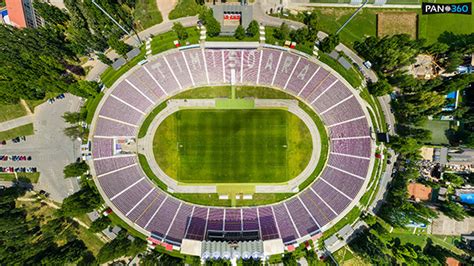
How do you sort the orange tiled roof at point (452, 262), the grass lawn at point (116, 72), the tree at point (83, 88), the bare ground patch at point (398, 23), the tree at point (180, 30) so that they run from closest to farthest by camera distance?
1. the tree at point (83, 88)
2. the tree at point (180, 30)
3. the grass lawn at point (116, 72)
4. the bare ground patch at point (398, 23)
5. the orange tiled roof at point (452, 262)

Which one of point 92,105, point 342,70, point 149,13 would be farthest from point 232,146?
point 149,13

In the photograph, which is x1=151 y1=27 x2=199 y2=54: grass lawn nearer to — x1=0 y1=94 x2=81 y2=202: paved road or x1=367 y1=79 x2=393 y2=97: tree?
x1=0 y1=94 x2=81 y2=202: paved road

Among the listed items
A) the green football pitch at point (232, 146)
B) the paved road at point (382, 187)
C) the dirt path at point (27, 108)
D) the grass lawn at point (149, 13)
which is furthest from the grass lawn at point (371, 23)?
the dirt path at point (27, 108)

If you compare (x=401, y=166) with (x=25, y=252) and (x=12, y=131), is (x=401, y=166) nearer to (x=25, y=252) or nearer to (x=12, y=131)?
(x=25, y=252)

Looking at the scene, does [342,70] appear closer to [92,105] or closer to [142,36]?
[142,36]

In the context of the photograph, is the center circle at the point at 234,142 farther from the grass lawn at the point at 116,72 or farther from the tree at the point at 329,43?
the tree at the point at 329,43

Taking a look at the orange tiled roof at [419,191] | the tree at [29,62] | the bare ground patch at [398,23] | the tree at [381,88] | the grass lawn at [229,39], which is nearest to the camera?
the tree at [29,62]

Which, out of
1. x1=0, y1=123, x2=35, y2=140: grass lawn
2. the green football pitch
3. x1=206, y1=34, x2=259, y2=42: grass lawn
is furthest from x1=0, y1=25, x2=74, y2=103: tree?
x1=206, y1=34, x2=259, y2=42: grass lawn
